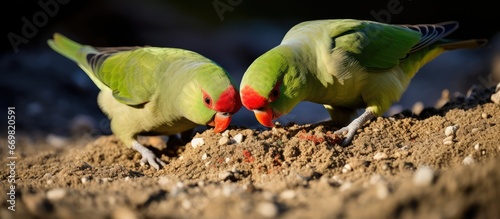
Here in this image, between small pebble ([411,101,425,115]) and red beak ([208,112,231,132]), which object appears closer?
red beak ([208,112,231,132])

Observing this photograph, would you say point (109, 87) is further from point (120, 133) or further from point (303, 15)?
point (303, 15)

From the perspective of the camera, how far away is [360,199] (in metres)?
2.57

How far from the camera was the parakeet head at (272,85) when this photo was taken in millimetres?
4453

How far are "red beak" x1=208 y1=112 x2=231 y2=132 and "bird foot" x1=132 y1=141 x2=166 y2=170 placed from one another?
0.72 metres

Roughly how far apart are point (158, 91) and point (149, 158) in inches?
25.6

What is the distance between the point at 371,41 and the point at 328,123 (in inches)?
36.9

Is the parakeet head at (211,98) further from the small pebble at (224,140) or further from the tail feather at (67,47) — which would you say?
the tail feather at (67,47)

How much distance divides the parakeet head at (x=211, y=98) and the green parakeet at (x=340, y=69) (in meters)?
0.16

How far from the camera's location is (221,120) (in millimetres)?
4762

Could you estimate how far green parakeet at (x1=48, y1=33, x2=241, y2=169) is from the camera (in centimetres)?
472

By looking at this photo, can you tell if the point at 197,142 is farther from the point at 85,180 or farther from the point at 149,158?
the point at 85,180

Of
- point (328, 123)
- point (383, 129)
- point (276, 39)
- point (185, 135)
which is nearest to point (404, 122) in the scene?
point (383, 129)

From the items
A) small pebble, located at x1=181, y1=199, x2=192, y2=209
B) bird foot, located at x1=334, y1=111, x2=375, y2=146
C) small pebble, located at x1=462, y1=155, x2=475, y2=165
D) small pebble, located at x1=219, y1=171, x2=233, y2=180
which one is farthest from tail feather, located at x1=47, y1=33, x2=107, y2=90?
small pebble, located at x1=462, y1=155, x2=475, y2=165

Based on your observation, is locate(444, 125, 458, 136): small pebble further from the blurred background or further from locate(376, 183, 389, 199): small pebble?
the blurred background
